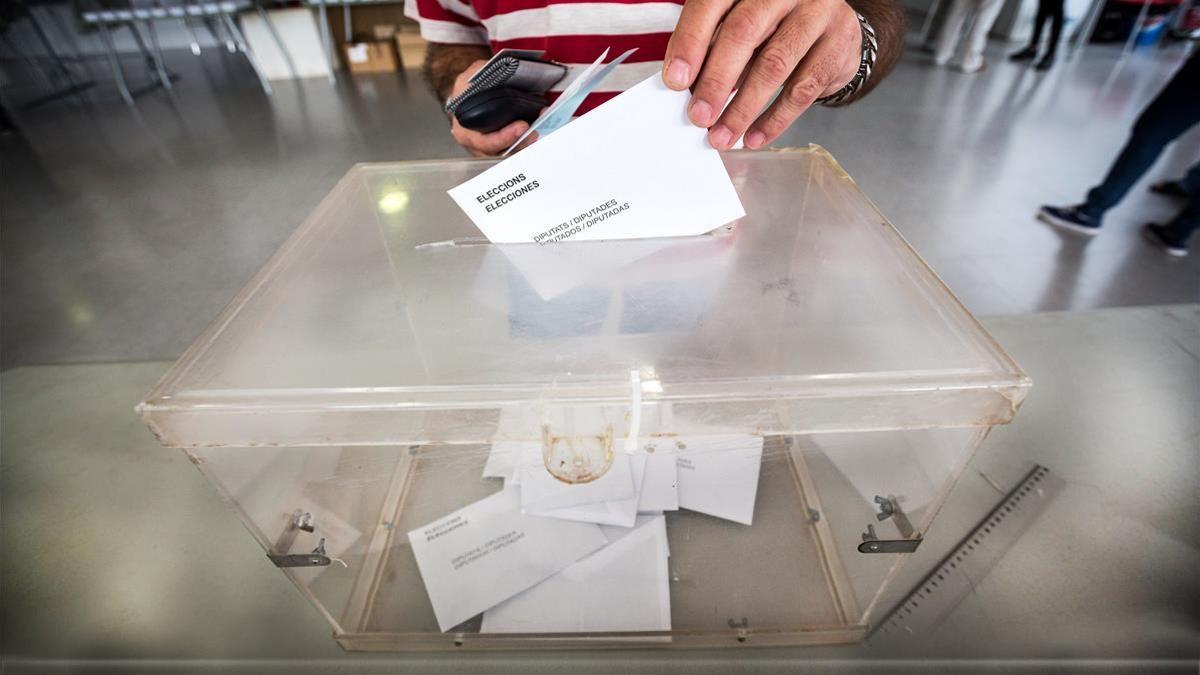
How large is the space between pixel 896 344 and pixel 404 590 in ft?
1.89

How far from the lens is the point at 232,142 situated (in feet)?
9.46

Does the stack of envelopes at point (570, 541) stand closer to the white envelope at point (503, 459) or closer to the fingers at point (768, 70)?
the white envelope at point (503, 459)

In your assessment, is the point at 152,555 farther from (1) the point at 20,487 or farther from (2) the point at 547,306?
(2) the point at 547,306

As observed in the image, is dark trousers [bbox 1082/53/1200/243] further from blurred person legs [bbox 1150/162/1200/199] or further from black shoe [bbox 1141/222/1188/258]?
blurred person legs [bbox 1150/162/1200/199]

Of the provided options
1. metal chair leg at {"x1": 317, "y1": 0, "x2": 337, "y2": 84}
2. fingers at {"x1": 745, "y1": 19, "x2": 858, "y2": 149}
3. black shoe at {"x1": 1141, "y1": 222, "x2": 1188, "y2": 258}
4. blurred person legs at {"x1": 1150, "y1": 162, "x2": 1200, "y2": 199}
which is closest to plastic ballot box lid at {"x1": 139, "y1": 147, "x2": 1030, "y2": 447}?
fingers at {"x1": 745, "y1": 19, "x2": 858, "y2": 149}

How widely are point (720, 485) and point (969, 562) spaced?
1.07 ft

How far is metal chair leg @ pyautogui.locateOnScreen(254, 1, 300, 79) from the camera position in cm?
366

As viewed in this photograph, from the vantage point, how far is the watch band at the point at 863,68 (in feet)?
1.90

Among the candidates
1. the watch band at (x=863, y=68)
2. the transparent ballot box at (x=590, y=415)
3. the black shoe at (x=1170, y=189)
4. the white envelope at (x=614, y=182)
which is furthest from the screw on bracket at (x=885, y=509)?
the black shoe at (x=1170, y=189)

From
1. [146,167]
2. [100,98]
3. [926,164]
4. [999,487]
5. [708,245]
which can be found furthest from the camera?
[100,98]

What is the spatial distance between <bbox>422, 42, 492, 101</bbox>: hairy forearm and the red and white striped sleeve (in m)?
0.01

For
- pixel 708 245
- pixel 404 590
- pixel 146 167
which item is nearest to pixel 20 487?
pixel 404 590

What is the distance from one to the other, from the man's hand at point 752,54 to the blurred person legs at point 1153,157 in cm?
187

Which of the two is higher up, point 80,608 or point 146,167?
point 80,608
